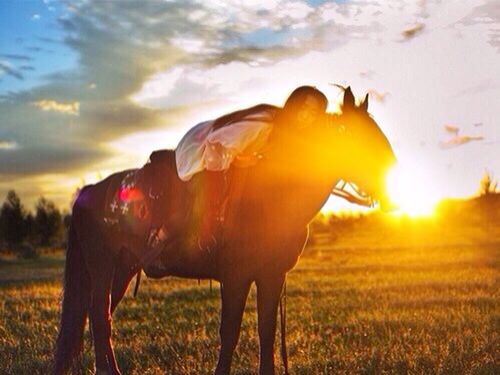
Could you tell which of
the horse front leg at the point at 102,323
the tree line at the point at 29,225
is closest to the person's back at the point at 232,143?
the horse front leg at the point at 102,323

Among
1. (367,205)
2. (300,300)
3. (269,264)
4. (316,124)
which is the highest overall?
(316,124)

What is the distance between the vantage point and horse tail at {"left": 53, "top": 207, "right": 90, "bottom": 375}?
7262mm

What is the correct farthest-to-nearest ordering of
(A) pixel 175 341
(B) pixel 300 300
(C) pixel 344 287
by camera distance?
(C) pixel 344 287, (B) pixel 300 300, (A) pixel 175 341

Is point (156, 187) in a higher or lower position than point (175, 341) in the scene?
higher

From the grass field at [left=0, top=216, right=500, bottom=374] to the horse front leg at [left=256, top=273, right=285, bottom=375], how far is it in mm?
1343

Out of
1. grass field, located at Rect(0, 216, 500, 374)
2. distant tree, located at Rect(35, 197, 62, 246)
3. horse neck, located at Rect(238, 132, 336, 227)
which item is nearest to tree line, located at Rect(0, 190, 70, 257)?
distant tree, located at Rect(35, 197, 62, 246)

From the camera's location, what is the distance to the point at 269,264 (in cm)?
609

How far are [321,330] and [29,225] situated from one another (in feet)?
213

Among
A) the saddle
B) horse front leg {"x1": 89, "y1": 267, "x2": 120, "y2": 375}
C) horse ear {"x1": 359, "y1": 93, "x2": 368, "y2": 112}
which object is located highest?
horse ear {"x1": 359, "y1": 93, "x2": 368, "y2": 112}

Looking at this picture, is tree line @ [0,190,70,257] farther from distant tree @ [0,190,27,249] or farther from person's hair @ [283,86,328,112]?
person's hair @ [283,86,328,112]

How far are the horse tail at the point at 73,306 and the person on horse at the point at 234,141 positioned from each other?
197 cm

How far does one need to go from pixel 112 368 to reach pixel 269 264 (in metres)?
2.18

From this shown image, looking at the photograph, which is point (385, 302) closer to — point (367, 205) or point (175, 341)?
point (175, 341)

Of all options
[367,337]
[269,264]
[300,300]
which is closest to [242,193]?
[269,264]
